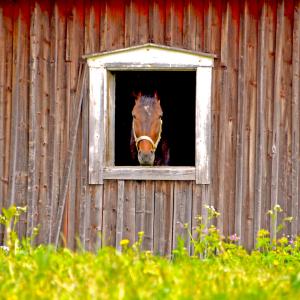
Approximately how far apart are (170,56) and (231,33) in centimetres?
72

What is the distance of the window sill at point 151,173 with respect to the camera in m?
10.4

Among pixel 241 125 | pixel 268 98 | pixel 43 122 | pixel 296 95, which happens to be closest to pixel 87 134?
pixel 43 122

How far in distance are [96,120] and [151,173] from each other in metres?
0.86

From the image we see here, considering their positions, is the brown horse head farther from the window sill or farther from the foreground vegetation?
the foreground vegetation

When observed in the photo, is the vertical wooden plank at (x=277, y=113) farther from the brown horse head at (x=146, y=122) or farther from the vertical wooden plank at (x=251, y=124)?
the brown horse head at (x=146, y=122)

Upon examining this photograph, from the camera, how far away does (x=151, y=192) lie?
1050cm

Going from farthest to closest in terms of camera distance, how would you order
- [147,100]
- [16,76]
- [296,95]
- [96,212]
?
[147,100]
[16,76]
[96,212]
[296,95]

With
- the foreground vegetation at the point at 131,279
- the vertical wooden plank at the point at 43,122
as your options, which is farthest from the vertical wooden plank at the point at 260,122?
the foreground vegetation at the point at 131,279

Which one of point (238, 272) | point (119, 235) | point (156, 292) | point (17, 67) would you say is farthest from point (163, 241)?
point (156, 292)

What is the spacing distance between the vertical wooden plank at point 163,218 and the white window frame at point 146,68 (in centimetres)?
15

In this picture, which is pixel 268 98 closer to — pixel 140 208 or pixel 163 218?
pixel 163 218

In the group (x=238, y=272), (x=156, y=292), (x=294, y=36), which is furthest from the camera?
(x=294, y=36)

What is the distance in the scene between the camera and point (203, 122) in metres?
10.4

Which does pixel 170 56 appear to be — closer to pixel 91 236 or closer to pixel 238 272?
pixel 91 236
